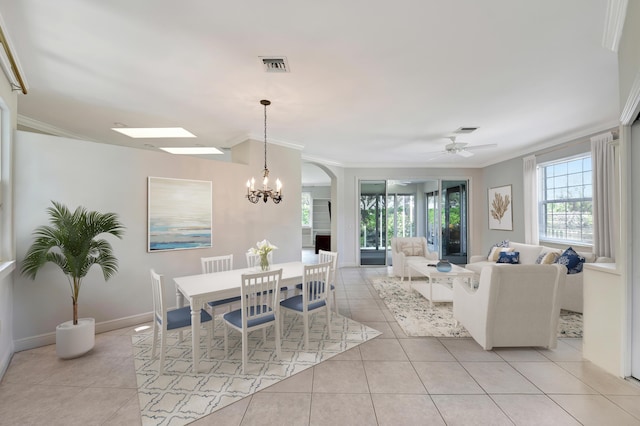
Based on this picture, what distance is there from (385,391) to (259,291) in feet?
4.52

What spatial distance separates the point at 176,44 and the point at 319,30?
1.18 meters

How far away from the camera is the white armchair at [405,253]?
19.4ft

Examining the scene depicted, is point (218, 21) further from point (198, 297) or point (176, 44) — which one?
point (198, 297)

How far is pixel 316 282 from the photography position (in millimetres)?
3141

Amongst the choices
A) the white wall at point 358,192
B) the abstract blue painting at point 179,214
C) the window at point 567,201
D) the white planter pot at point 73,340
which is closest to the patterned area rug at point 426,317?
the window at point 567,201

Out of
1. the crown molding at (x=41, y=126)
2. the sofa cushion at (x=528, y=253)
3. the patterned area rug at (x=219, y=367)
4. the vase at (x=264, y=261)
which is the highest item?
the crown molding at (x=41, y=126)

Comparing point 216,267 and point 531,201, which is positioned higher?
point 531,201

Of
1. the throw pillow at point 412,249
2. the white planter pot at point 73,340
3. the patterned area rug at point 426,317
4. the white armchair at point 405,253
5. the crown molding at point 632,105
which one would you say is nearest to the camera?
the crown molding at point 632,105

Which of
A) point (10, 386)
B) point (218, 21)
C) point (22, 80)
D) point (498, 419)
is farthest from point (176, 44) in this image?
point (498, 419)

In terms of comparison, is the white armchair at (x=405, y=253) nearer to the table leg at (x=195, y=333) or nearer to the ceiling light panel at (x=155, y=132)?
the table leg at (x=195, y=333)

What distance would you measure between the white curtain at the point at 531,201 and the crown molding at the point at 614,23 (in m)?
4.14

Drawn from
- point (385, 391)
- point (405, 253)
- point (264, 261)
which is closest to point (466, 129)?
point (405, 253)

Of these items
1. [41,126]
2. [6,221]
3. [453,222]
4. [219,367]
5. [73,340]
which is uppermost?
[41,126]

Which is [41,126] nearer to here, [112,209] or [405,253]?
[112,209]
